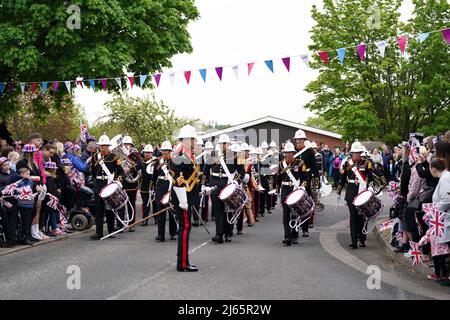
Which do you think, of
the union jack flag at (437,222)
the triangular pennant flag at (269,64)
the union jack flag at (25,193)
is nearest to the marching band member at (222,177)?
the triangular pennant flag at (269,64)

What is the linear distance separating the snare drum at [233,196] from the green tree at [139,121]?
32097mm

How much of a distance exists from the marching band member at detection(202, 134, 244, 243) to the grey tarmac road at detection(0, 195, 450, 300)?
378mm

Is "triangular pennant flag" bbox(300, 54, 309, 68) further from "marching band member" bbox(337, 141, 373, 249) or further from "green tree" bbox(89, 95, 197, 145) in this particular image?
"green tree" bbox(89, 95, 197, 145)

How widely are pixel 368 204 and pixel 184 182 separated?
3.80m

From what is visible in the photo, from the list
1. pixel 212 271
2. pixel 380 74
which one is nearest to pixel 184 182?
pixel 212 271

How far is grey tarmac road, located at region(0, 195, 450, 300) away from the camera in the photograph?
7.18m

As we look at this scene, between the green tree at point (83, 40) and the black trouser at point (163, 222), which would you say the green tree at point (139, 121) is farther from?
the black trouser at point (163, 222)

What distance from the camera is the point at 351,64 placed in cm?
3638

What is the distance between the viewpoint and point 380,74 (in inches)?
1479

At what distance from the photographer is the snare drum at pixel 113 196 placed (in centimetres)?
1179

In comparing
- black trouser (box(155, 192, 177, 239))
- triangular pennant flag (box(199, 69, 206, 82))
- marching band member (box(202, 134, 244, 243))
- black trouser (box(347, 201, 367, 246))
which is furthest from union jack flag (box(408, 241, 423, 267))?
triangular pennant flag (box(199, 69, 206, 82))

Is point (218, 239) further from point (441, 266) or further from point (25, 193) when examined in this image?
point (441, 266)

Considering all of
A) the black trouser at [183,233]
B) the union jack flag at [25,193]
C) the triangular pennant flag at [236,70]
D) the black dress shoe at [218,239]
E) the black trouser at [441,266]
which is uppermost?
the triangular pennant flag at [236,70]

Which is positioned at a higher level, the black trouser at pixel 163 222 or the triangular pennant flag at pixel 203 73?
the triangular pennant flag at pixel 203 73
